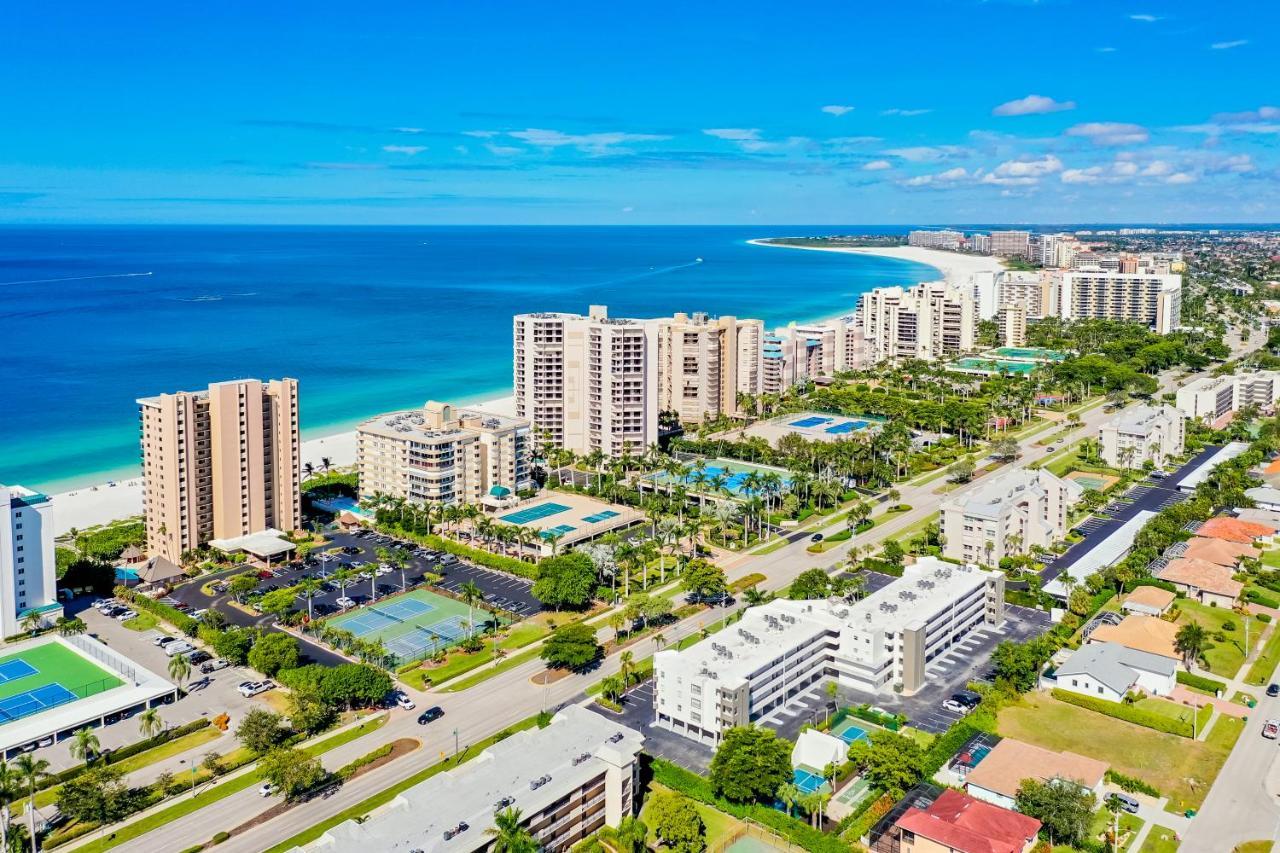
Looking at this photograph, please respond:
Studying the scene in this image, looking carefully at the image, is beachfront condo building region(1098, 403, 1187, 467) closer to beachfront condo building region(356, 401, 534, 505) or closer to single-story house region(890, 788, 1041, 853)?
beachfront condo building region(356, 401, 534, 505)

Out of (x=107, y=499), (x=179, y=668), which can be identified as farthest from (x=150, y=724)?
(x=107, y=499)

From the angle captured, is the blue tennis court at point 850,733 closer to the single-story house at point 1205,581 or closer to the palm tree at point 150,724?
the single-story house at point 1205,581

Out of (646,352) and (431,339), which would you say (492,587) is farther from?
(431,339)

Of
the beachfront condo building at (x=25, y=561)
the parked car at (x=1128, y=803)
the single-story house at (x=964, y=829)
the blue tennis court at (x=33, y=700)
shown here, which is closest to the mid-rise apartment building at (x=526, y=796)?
the single-story house at (x=964, y=829)

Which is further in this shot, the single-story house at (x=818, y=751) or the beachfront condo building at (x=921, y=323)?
the beachfront condo building at (x=921, y=323)

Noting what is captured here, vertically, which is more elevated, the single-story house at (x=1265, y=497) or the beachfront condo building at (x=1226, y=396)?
the beachfront condo building at (x=1226, y=396)

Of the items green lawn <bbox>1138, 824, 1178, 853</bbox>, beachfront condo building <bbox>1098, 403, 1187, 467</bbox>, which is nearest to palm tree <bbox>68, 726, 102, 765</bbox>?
green lawn <bbox>1138, 824, 1178, 853</bbox>

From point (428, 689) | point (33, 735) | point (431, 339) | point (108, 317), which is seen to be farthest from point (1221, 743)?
point (108, 317)
